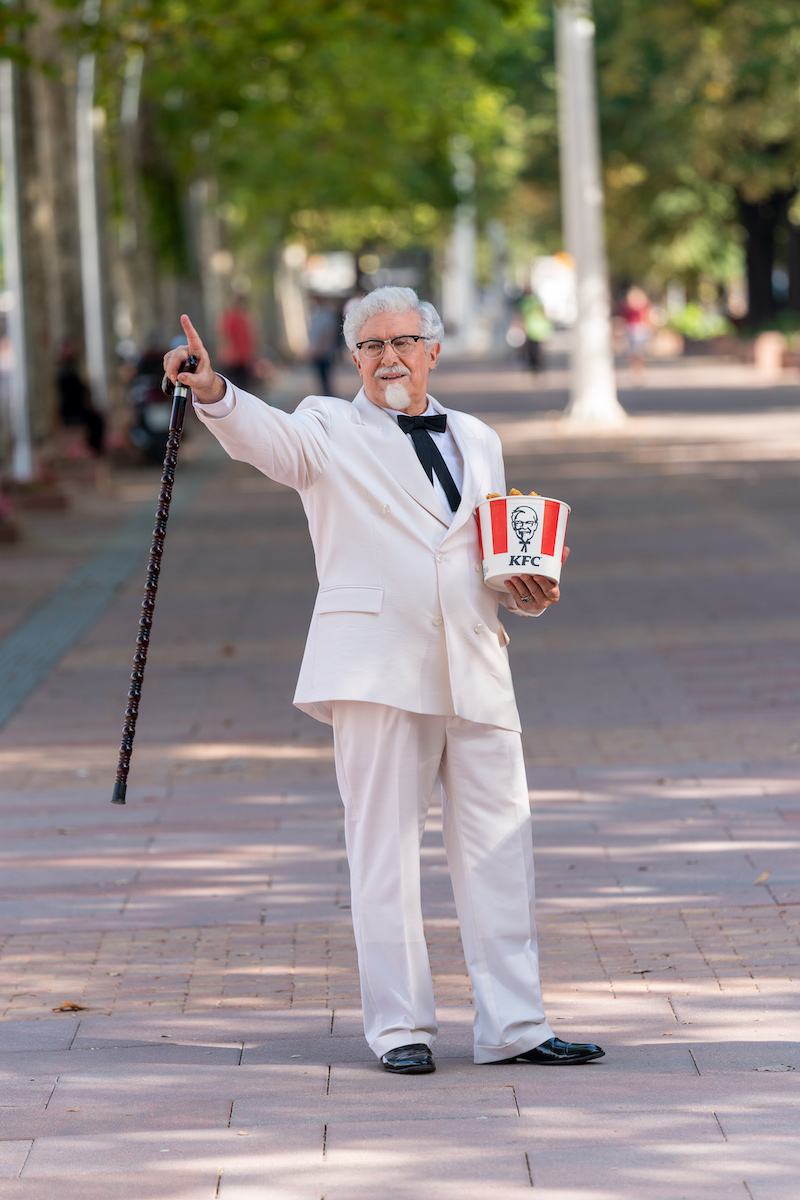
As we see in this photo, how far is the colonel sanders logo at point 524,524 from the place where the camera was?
4617 millimetres

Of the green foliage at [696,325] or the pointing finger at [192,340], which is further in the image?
the green foliage at [696,325]

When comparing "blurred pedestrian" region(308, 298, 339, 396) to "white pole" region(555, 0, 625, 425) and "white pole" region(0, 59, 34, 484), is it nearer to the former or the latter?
"white pole" region(555, 0, 625, 425)

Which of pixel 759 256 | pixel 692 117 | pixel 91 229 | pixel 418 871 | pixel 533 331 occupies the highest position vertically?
pixel 692 117

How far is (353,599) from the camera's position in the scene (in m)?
4.72

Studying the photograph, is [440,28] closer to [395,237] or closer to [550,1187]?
[550,1187]

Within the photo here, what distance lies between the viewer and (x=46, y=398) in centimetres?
2302

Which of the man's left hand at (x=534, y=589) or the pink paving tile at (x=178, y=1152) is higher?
the man's left hand at (x=534, y=589)

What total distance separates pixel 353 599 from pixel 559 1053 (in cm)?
116

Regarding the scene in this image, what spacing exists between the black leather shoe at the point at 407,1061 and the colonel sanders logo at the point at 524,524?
3.88 feet

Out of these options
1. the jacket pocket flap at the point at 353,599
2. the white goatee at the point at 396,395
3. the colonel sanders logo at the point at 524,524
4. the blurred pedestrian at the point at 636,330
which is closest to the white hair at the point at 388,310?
the white goatee at the point at 396,395

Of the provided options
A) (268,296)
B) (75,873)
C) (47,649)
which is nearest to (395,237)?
(268,296)

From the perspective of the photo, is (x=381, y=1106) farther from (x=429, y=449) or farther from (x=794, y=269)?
(x=794, y=269)

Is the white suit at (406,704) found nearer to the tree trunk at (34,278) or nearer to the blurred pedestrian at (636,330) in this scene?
the tree trunk at (34,278)

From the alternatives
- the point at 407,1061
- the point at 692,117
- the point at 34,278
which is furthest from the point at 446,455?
the point at 692,117
